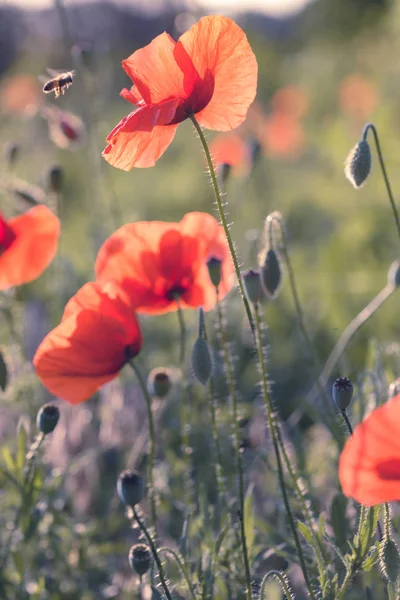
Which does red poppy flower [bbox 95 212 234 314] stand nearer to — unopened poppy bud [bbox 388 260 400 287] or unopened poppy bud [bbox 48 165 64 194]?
unopened poppy bud [bbox 388 260 400 287]

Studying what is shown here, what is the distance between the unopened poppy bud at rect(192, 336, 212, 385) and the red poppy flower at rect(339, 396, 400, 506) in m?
0.51

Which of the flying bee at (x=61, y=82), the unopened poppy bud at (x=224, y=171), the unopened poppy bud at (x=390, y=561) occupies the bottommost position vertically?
the unopened poppy bud at (x=390, y=561)

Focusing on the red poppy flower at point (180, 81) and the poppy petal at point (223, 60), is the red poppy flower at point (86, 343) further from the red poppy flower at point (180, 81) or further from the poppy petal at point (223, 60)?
the poppy petal at point (223, 60)

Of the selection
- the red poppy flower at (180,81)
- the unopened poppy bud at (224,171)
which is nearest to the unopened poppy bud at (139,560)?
the red poppy flower at (180,81)

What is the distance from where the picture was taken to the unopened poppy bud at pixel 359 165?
1.55 metres

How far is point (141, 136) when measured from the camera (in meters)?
1.40

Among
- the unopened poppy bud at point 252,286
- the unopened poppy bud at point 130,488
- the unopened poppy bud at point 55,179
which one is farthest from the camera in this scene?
the unopened poppy bud at point 55,179

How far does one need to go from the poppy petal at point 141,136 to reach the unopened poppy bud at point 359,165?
34 centimetres

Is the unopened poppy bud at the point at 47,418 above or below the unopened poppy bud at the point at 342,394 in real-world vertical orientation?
above

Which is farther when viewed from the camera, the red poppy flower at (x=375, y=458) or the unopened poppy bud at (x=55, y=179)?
the unopened poppy bud at (x=55, y=179)

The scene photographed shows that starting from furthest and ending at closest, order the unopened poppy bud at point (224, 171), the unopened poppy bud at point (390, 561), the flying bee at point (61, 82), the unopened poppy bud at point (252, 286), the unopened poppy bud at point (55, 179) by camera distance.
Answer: the unopened poppy bud at point (55, 179), the unopened poppy bud at point (224, 171), the flying bee at point (61, 82), the unopened poppy bud at point (252, 286), the unopened poppy bud at point (390, 561)

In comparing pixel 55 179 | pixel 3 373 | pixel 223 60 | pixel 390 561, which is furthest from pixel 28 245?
pixel 390 561

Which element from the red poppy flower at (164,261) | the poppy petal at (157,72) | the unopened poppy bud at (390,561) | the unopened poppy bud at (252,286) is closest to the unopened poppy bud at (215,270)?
the unopened poppy bud at (252,286)

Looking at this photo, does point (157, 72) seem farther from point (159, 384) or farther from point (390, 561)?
point (390, 561)
